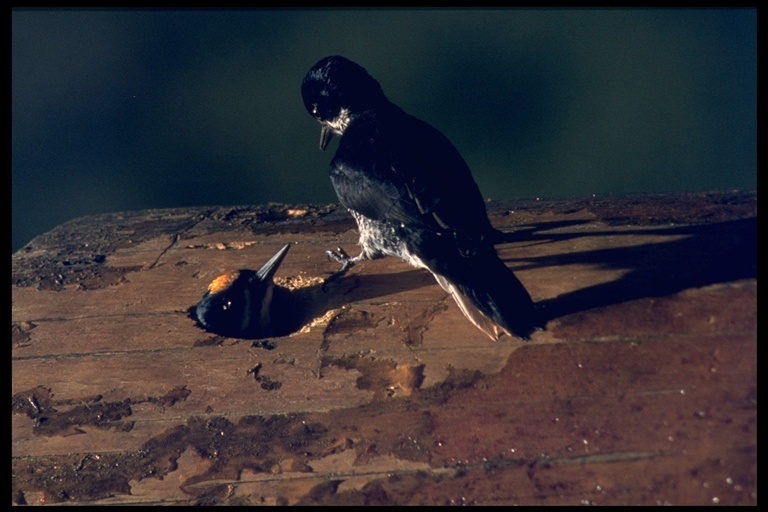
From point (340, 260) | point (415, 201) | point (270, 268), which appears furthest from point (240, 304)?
point (415, 201)

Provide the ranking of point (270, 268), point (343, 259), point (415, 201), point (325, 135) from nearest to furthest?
point (415, 201) → point (270, 268) → point (343, 259) → point (325, 135)

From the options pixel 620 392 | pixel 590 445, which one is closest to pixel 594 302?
pixel 620 392

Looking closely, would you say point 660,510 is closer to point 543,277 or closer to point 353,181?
point 543,277

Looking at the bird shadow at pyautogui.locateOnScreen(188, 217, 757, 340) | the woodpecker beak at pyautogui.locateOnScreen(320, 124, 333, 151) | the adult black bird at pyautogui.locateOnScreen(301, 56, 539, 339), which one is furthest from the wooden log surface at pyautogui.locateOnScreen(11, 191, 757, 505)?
the woodpecker beak at pyautogui.locateOnScreen(320, 124, 333, 151)

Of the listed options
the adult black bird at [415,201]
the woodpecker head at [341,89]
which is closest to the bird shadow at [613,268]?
the adult black bird at [415,201]

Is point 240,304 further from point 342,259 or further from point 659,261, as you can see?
point 659,261

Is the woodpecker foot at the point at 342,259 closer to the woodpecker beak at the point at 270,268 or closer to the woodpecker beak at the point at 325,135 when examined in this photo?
the woodpecker beak at the point at 270,268
